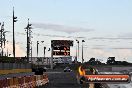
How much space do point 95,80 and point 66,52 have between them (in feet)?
207

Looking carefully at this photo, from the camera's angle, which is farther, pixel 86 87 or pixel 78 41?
pixel 78 41

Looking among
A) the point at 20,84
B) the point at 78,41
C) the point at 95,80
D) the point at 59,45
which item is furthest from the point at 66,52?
the point at 78,41

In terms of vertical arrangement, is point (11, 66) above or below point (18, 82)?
above

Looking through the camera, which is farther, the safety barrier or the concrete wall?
the concrete wall

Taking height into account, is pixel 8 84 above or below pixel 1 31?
below

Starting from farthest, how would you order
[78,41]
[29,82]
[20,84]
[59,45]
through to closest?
[78,41] < [59,45] < [29,82] < [20,84]

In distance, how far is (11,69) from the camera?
58281mm

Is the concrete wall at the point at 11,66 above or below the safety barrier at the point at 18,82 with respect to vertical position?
above

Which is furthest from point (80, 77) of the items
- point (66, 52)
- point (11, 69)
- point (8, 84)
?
point (66, 52)

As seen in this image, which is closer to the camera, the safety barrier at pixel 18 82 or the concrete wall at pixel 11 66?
the safety barrier at pixel 18 82

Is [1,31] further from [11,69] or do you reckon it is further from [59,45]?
[11,69]

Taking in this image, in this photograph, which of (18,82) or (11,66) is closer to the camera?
(18,82)

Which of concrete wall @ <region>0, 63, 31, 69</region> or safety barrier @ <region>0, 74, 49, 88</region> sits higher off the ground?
concrete wall @ <region>0, 63, 31, 69</region>

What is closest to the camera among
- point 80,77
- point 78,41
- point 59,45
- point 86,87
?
point 80,77
